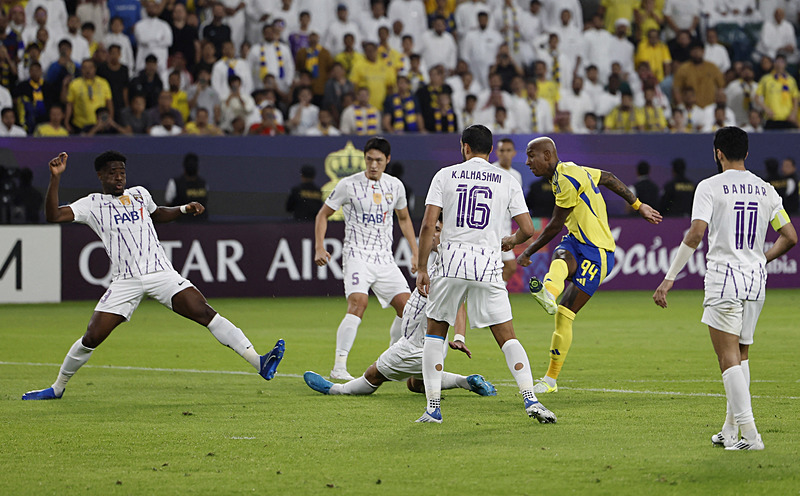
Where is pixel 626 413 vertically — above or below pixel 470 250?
below

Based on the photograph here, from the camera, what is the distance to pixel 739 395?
6520 mm

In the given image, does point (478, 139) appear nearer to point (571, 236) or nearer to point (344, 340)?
point (571, 236)

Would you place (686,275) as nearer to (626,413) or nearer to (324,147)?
(324,147)

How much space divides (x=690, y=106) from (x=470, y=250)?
16039mm

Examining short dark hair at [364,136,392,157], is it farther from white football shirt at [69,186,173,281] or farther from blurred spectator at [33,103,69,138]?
blurred spectator at [33,103,69,138]

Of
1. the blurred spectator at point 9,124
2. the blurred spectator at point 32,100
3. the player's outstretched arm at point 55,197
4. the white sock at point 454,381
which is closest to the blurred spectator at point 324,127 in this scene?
the blurred spectator at point 32,100

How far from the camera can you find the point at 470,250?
7.91 metres

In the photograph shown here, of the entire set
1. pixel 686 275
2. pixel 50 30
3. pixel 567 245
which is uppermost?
pixel 50 30

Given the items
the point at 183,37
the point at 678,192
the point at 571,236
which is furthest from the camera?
the point at 183,37

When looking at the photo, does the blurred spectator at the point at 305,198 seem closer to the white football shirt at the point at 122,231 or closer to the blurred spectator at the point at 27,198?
the blurred spectator at the point at 27,198

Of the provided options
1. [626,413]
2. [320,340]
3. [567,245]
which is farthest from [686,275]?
[626,413]

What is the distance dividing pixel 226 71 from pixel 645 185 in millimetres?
8126

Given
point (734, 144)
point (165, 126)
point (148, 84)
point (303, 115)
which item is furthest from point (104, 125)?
point (734, 144)

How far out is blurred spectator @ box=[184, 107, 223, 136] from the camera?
20.2 meters
